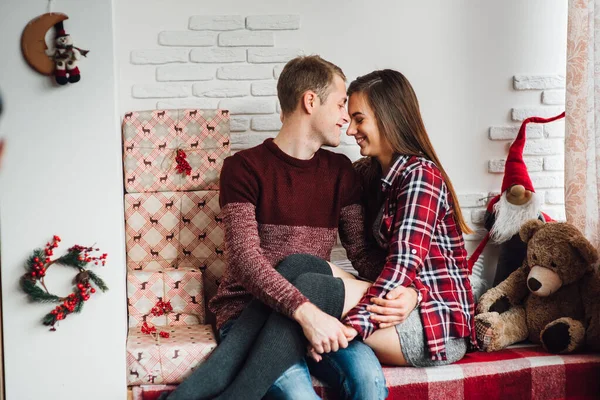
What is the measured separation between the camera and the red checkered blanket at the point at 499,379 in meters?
1.78

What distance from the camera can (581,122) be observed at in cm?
225

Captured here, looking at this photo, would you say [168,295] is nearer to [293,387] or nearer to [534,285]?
[293,387]

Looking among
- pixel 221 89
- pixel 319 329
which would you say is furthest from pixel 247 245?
pixel 221 89

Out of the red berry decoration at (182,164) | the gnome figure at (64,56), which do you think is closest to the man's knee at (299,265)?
the red berry decoration at (182,164)

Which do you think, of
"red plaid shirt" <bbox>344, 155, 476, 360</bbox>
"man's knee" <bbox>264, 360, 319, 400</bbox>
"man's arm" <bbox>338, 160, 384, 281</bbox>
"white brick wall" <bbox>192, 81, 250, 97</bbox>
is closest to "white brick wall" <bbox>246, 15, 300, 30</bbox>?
"white brick wall" <bbox>192, 81, 250, 97</bbox>

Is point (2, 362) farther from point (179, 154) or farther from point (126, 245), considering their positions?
point (179, 154)

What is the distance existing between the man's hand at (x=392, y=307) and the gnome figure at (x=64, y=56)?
1002 mm

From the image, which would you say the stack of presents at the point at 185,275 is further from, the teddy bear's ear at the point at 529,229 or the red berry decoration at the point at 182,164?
the teddy bear's ear at the point at 529,229

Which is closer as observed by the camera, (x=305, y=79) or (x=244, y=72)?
(x=305, y=79)

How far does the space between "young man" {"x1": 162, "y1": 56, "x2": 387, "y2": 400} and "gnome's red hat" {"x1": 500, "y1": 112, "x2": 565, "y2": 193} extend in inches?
26.1

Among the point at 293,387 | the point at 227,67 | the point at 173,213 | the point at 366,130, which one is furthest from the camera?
the point at 227,67

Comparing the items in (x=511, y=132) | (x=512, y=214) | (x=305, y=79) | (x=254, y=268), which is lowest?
(x=254, y=268)

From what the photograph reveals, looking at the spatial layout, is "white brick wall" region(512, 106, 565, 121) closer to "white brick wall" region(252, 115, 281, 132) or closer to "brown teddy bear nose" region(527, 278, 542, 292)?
"brown teddy bear nose" region(527, 278, 542, 292)

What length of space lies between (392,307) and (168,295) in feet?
2.60
